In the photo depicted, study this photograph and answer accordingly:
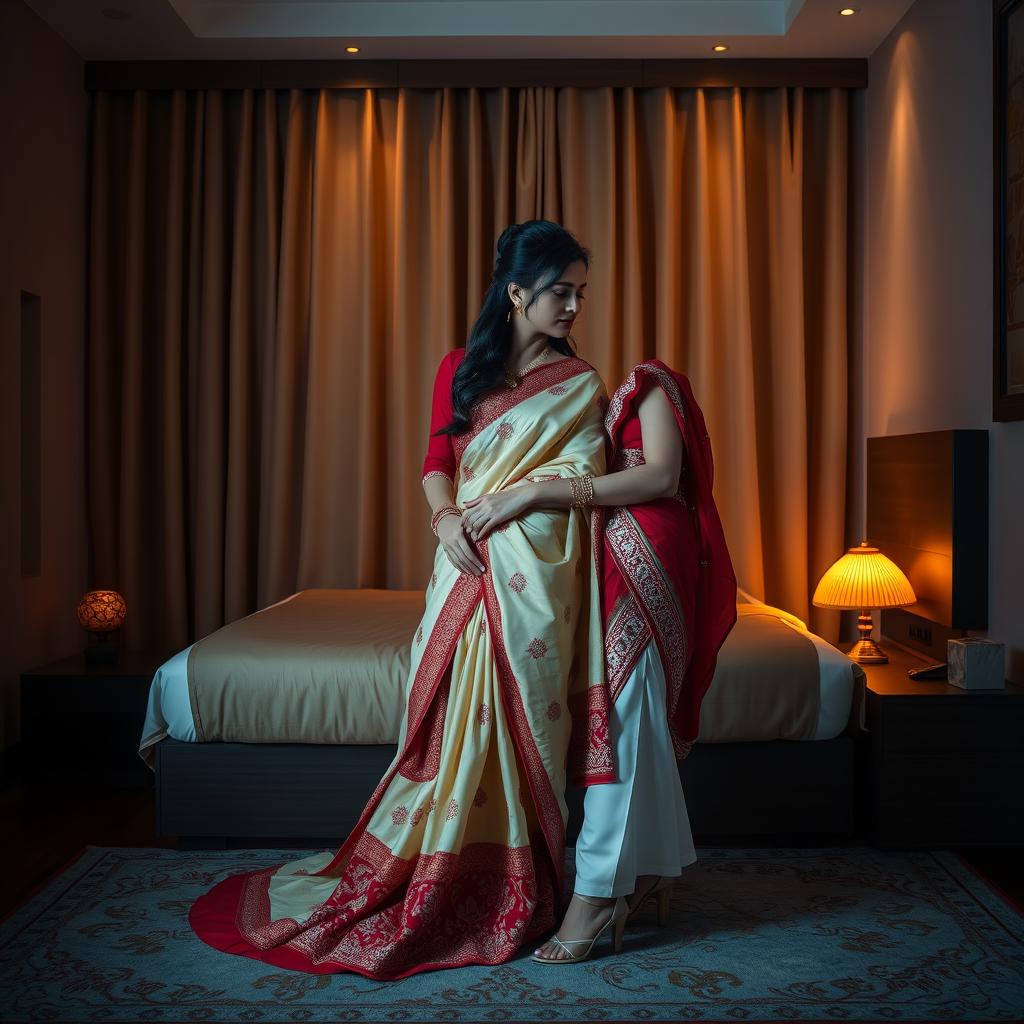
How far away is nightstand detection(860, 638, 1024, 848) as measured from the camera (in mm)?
2799

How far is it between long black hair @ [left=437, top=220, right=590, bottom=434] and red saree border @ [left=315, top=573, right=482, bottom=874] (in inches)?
14.1

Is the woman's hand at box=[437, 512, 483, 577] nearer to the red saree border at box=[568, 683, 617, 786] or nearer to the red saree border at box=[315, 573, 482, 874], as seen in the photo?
the red saree border at box=[315, 573, 482, 874]

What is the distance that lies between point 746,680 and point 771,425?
5.96 ft

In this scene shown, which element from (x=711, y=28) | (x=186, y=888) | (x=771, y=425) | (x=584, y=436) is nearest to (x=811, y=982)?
(x=584, y=436)

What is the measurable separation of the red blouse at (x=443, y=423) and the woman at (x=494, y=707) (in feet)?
0.13

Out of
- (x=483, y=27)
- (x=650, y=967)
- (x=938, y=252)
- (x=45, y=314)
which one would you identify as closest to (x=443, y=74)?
(x=483, y=27)

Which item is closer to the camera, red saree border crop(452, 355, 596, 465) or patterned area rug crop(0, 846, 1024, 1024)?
patterned area rug crop(0, 846, 1024, 1024)

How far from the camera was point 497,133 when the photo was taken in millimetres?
4367

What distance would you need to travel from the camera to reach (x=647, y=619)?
2.18 m

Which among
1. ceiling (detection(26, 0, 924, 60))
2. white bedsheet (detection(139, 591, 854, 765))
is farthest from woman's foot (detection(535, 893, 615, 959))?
ceiling (detection(26, 0, 924, 60))

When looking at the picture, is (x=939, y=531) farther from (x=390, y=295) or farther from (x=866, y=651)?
(x=390, y=295)

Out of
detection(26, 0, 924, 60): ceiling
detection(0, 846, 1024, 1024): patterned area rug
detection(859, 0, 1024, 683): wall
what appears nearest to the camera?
detection(0, 846, 1024, 1024): patterned area rug

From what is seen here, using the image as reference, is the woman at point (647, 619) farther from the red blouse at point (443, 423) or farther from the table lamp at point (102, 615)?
the table lamp at point (102, 615)

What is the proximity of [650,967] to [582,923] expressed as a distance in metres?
0.16
